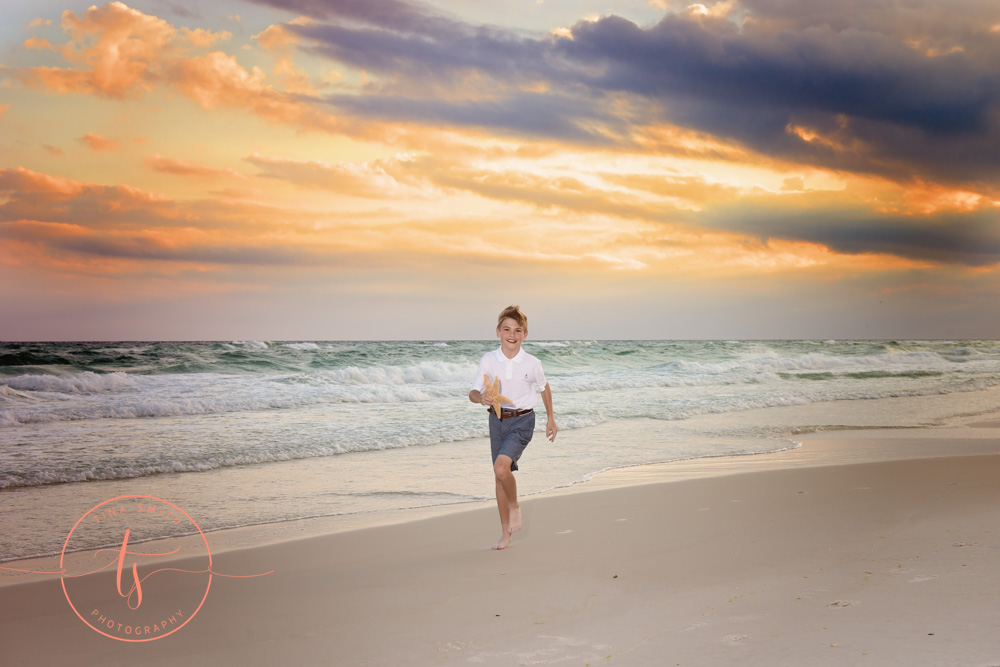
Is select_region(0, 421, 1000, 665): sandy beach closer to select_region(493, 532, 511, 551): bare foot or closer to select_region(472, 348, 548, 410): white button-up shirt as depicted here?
select_region(493, 532, 511, 551): bare foot

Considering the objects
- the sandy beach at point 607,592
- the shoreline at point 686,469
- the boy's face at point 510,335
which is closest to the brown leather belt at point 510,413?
the boy's face at point 510,335

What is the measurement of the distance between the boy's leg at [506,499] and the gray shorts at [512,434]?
0.21 feet

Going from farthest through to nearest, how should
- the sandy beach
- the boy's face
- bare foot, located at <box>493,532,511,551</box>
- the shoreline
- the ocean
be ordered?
the ocean, the shoreline, bare foot, located at <box>493,532,511,551</box>, the boy's face, the sandy beach

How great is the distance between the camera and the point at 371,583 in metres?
4.84

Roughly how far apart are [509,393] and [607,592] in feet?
5.83

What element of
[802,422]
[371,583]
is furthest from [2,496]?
[802,422]

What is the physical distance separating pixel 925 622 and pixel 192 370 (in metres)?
31.4

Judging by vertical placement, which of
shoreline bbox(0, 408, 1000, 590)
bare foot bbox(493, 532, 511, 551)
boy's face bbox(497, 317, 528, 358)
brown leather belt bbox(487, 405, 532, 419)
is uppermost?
boy's face bbox(497, 317, 528, 358)

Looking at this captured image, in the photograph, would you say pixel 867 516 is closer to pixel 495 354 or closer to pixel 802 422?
pixel 495 354

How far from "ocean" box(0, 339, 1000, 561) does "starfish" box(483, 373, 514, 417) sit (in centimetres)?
269

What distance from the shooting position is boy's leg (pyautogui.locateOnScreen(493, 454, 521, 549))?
18.2 feet

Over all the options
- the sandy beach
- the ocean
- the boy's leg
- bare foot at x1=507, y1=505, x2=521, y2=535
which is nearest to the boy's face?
the boy's leg

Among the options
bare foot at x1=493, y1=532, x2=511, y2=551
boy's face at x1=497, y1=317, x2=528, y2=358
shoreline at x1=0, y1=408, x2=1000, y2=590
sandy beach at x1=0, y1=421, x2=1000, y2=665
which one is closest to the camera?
sandy beach at x1=0, y1=421, x2=1000, y2=665

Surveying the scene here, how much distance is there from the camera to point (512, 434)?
5.61m
